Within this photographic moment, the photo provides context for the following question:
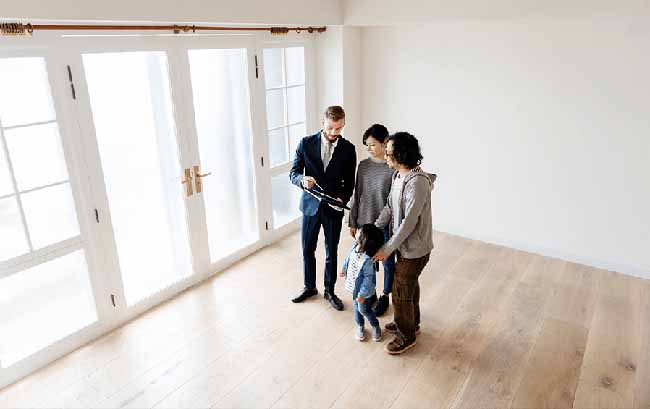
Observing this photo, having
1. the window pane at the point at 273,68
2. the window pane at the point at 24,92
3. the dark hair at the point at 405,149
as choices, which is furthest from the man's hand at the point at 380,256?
the window pane at the point at 273,68

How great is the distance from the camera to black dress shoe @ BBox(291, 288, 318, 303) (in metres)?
3.60

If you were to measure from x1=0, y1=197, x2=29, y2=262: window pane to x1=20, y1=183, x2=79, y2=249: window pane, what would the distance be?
0.05 meters

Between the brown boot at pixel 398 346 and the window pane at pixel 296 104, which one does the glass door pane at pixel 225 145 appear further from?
the brown boot at pixel 398 346

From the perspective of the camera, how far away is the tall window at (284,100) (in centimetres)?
433

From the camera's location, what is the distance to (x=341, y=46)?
4500 millimetres

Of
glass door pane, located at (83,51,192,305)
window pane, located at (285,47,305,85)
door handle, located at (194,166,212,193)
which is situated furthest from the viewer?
window pane, located at (285,47,305,85)

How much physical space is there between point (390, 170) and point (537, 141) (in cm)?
189

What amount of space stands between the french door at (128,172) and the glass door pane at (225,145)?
0.01m

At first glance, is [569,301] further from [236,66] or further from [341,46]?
[236,66]

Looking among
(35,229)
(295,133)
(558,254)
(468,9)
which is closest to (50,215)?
(35,229)

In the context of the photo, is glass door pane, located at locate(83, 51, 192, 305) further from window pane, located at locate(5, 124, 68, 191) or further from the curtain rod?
window pane, located at locate(5, 124, 68, 191)

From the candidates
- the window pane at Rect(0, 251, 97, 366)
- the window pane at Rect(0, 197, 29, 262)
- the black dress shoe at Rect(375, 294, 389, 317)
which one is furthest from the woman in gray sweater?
the window pane at Rect(0, 197, 29, 262)

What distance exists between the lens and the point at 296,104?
4.70 m

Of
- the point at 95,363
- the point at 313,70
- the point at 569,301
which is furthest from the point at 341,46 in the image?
the point at 95,363
